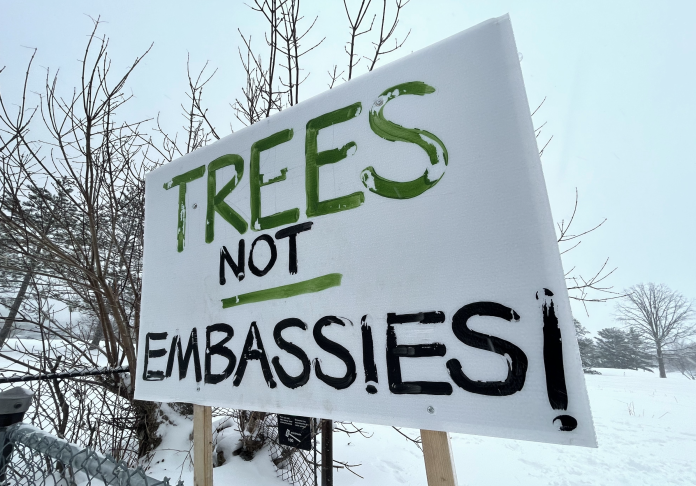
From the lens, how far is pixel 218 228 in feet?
3.99

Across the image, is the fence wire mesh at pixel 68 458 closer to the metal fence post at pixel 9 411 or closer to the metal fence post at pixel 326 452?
the metal fence post at pixel 9 411

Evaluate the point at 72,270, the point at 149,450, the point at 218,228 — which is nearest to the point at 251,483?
the point at 149,450

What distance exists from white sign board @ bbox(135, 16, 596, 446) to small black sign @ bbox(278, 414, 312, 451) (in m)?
0.20

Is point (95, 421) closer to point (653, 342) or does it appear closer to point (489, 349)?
point (489, 349)

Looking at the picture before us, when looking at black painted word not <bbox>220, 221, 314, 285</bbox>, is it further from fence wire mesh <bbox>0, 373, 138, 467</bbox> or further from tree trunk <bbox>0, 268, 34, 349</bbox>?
tree trunk <bbox>0, 268, 34, 349</bbox>

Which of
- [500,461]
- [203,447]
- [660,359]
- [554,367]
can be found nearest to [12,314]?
[203,447]

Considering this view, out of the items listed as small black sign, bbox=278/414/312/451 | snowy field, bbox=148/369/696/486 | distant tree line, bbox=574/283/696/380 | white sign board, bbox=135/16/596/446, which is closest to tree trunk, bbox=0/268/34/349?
snowy field, bbox=148/369/696/486

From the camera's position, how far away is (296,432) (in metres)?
1.11

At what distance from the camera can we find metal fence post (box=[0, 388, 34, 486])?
1226mm

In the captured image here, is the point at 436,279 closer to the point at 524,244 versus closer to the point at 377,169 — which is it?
the point at 524,244

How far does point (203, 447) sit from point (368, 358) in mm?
777

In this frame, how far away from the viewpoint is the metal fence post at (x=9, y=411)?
1.23 m

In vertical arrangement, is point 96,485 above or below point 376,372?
below

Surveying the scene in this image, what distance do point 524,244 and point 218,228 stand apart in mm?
987
